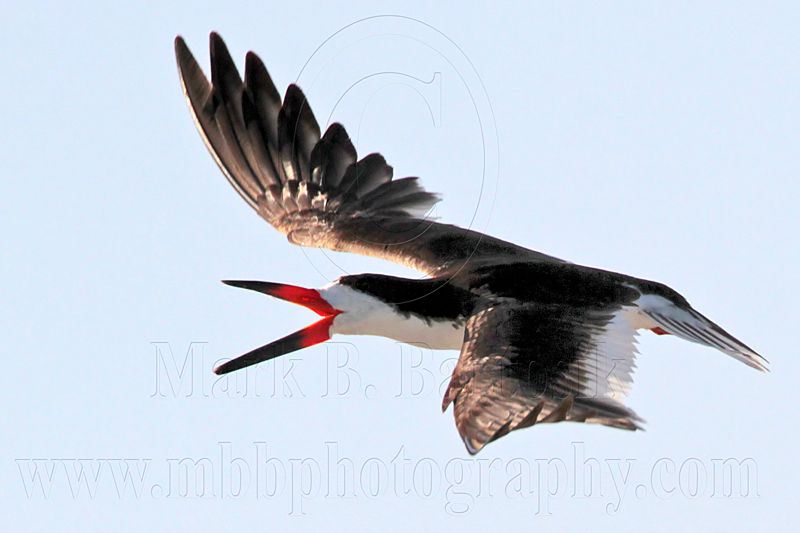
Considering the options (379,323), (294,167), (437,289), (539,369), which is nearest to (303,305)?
(379,323)

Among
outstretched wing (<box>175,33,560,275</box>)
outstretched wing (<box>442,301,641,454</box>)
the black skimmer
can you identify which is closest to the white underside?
the black skimmer

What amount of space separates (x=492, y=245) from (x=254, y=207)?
2.41m

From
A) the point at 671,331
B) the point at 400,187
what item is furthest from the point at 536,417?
the point at 400,187

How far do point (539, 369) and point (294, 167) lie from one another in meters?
4.67

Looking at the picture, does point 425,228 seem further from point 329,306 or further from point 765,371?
point 765,371

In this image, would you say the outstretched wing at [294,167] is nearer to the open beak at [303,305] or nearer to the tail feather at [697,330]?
the open beak at [303,305]

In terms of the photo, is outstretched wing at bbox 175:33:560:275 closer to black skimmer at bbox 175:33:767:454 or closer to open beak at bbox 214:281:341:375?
black skimmer at bbox 175:33:767:454

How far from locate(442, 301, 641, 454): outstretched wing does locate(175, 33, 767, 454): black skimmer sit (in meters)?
0.01

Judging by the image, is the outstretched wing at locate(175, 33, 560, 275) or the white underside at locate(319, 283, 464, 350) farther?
the outstretched wing at locate(175, 33, 560, 275)

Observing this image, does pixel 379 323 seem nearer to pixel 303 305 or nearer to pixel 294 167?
pixel 303 305

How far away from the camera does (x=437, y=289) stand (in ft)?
43.1

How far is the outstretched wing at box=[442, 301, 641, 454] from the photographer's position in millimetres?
10711

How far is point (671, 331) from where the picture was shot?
42.1 ft

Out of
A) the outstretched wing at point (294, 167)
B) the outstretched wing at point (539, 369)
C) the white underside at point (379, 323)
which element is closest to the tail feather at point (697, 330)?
the outstretched wing at point (539, 369)
